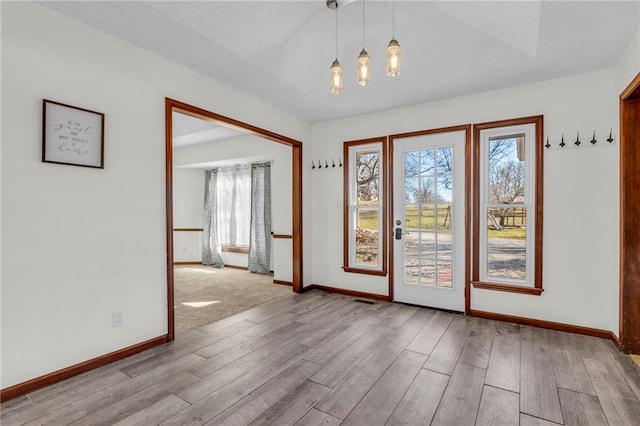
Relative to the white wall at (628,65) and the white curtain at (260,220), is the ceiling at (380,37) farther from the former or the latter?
the white curtain at (260,220)

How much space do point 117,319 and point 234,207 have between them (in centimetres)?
465

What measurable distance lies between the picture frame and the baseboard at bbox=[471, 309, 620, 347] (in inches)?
160

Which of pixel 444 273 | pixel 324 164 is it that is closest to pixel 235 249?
pixel 324 164

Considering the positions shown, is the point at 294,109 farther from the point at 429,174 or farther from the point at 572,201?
the point at 572,201

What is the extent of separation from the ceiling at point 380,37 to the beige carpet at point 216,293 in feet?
8.70

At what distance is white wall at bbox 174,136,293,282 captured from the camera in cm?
534

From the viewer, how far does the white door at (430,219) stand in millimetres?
3762

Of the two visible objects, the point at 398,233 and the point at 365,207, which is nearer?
the point at 398,233

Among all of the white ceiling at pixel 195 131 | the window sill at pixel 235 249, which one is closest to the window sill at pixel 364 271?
the white ceiling at pixel 195 131

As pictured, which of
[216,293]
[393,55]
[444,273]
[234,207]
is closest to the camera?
[393,55]

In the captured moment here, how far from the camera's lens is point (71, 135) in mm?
2264

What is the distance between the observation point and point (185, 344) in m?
2.86

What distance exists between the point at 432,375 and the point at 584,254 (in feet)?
6.92

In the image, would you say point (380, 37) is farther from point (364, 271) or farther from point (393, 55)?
point (364, 271)
